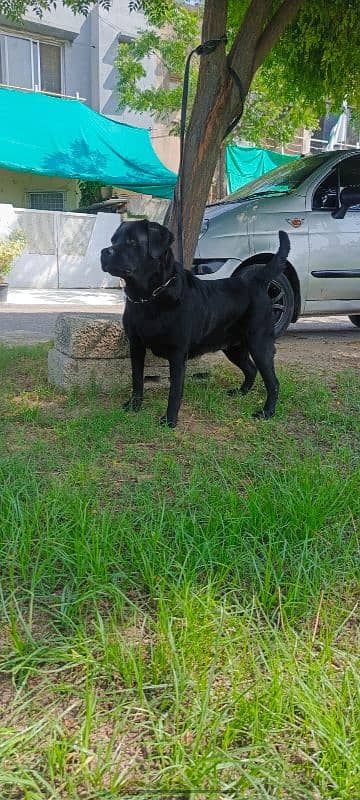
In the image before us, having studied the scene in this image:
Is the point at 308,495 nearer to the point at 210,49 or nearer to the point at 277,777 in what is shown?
the point at 277,777

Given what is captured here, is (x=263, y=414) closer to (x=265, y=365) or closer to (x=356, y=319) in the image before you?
(x=265, y=365)

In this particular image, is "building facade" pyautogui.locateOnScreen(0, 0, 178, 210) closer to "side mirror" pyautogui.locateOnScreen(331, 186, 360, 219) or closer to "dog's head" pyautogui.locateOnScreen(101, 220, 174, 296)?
"side mirror" pyautogui.locateOnScreen(331, 186, 360, 219)

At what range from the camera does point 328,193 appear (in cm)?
673

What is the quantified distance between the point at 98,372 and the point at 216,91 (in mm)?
2199

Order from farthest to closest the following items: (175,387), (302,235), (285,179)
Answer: (285,179) → (302,235) → (175,387)

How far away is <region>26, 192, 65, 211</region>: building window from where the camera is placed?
16.8 m

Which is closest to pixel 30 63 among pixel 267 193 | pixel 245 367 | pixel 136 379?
pixel 267 193

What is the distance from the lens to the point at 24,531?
219cm

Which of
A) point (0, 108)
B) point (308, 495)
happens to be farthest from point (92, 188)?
point (308, 495)

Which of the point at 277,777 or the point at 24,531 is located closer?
the point at 277,777

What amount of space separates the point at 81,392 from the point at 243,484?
1.80 meters

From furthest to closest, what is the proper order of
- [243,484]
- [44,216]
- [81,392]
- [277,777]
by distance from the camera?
[44,216] → [81,392] → [243,484] → [277,777]

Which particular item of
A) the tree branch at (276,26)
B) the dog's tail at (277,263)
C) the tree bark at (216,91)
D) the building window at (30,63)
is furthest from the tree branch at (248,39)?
the building window at (30,63)

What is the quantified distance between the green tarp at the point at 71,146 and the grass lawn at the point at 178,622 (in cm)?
1127
